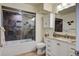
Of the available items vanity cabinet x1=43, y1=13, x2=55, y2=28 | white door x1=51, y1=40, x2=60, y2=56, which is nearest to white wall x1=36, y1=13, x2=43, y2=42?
vanity cabinet x1=43, y1=13, x2=55, y2=28

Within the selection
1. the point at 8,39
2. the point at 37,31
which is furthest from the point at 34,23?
the point at 8,39

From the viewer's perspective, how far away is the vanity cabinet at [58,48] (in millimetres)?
1589

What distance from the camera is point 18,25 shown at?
169 centimetres

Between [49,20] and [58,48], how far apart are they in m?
0.51

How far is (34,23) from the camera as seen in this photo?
167cm

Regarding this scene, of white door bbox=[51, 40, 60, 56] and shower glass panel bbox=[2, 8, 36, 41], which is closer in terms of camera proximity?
shower glass panel bbox=[2, 8, 36, 41]

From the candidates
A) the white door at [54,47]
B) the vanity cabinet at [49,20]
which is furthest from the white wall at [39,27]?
the white door at [54,47]

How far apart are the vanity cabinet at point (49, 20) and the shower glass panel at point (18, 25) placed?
0.18 metres

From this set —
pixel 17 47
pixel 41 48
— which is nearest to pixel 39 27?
pixel 41 48

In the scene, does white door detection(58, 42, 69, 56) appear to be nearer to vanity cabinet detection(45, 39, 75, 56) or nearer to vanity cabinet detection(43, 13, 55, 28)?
vanity cabinet detection(45, 39, 75, 56)

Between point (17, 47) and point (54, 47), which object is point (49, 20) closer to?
point (54, 47)

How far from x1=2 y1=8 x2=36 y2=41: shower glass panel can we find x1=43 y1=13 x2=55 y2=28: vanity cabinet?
0.18 meters

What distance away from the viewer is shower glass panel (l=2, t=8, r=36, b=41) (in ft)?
5.14

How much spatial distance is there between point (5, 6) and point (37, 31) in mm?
622
